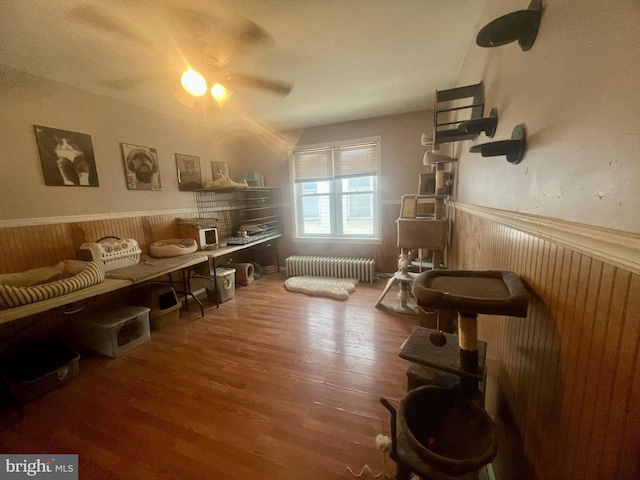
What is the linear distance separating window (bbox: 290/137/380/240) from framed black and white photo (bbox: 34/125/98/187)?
8.48 ft

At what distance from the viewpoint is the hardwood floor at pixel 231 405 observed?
125 cm

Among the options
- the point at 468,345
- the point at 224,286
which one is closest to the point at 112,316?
the point at 224,286

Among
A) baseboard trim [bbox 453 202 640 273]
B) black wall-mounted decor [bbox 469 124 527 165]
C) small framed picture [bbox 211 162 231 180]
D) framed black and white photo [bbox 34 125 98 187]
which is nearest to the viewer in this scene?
baseboard trim [bbox 453 202 640 273]

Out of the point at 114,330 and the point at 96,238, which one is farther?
the point at 96,238

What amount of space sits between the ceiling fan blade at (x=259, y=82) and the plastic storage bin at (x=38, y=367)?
248cm

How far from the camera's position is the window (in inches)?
149

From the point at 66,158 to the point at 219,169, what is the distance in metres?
1.87

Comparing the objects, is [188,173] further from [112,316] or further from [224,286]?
[112,316]

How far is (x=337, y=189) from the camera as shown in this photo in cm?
403

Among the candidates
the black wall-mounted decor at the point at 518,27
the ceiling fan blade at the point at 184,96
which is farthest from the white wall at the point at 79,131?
the black wall-mounted decor at the point at 518,27

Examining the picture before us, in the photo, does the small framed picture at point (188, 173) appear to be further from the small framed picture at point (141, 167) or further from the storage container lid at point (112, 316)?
the storage container lid at point (112, 316)

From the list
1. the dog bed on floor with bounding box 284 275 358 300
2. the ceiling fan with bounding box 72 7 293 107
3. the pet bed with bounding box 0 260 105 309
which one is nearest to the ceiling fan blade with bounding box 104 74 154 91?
the ceiling fan with bounding box 72 7 293 107

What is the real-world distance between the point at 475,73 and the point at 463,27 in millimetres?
326

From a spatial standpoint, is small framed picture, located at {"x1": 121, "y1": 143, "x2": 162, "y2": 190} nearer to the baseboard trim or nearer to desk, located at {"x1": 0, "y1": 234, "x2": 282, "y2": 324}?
desk, located at {"x1": 0, "y1": 234, "x2": 282, "y2": 324}
